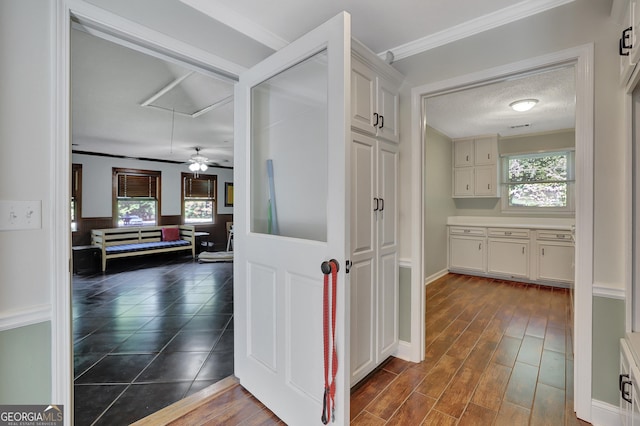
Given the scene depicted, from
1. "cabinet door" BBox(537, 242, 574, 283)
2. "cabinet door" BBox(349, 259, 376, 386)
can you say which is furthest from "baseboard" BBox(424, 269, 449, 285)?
"cabinet door" BBox(349, 259, 376, 386)

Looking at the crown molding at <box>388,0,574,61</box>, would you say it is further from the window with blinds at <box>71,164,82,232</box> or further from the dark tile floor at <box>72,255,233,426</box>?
the window with blinds at <box>71,164,82,232</box>

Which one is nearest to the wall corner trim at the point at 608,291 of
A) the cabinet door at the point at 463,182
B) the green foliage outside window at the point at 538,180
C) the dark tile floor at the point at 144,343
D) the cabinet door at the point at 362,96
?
the cabinet door at the point at 362,96

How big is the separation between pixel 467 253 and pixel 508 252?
614mm

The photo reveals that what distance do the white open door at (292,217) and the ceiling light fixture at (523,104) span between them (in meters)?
3.18

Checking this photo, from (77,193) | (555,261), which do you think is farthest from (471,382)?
(77,193)

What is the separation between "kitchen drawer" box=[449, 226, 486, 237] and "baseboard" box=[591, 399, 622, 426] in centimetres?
363

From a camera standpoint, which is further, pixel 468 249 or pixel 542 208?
pixel 468 249

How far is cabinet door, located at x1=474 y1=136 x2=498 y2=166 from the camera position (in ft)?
16.9

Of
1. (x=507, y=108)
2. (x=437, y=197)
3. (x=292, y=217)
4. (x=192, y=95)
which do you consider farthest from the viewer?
(x=437, y=197)

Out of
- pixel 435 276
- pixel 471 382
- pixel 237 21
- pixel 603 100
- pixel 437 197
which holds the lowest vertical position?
pixel 471 382

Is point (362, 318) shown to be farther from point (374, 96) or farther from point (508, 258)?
point (508, 258)

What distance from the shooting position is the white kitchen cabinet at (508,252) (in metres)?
4.68

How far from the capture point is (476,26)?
1.98 meters

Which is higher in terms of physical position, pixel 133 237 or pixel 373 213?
pixel 373 213
